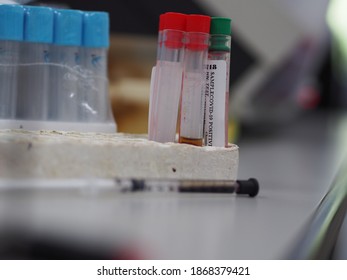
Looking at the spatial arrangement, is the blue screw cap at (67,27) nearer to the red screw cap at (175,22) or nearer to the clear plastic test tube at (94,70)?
the clear plastic test tube at (94,70)

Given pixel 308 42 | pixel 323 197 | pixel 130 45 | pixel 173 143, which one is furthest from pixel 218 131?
pixel 308 42

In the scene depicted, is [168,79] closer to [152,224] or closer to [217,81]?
[217,81]

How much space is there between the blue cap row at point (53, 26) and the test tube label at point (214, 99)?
0.62 ft

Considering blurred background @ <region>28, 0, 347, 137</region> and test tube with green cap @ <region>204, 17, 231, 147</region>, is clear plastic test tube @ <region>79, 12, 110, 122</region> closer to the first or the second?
blurred background @ <region>28, 0, 347, 137</region>

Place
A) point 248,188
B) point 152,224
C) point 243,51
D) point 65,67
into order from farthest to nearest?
point 243,51 → point 65,67 → point 248,188 → point 152,224

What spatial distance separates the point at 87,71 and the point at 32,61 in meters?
0.08

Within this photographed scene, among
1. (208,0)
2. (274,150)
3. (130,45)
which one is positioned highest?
(208,0)

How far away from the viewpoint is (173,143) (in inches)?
21.4

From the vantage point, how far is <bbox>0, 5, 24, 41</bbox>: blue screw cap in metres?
0.59

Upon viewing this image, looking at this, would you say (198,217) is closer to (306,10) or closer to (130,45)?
(130,45)

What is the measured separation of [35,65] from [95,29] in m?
0.10

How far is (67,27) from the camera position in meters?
0.63

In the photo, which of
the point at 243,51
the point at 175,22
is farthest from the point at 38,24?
the point at 243,51
